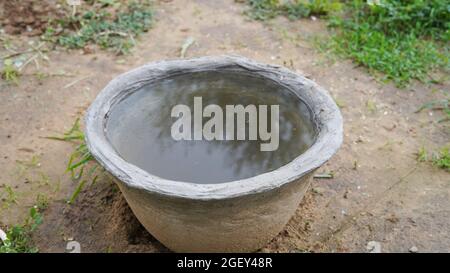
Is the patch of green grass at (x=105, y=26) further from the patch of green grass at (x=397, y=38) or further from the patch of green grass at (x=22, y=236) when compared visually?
the patch of green grass at (x=22, y=236)

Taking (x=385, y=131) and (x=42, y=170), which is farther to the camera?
(x=385, y=131)

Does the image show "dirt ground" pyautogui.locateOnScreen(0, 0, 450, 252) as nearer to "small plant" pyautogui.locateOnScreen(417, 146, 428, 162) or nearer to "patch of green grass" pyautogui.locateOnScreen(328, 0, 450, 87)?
"small plant" pyautogui.locateOnScreen(417, 146, 428, 162)

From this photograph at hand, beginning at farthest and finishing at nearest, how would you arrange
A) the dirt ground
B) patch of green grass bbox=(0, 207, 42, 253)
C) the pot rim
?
1. the dirt ground
2. patch of green grass bbox=(0, 207, 42, 253)
3. the pot rim

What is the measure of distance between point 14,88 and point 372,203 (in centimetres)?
283

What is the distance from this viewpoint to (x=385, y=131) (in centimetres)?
387

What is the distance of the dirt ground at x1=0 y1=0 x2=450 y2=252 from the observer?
310 centimetres

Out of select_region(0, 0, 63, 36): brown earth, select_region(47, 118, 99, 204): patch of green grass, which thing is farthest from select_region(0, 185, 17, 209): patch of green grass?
select_region(0, 0, 63, 36): brown earth

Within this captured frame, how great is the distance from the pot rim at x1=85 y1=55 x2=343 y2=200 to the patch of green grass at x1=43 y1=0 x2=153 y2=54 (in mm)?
1633

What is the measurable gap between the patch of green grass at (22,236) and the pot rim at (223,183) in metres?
0.80

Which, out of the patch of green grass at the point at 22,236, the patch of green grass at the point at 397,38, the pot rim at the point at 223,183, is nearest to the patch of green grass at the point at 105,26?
the pot rim at the point at 223,183

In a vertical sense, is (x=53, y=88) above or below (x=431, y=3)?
below

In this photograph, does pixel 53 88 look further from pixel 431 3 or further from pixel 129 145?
pixel 431 3
